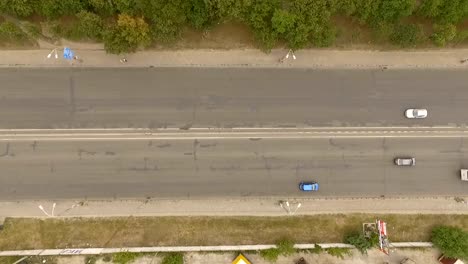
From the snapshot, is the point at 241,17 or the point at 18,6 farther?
the point at 241,17

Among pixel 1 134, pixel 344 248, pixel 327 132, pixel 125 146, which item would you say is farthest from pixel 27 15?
pixel 344 248

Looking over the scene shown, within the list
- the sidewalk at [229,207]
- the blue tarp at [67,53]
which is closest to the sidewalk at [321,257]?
the sidewalk at [229,207]

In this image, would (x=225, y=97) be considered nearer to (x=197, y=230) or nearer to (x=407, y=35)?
(x=197, y=230)

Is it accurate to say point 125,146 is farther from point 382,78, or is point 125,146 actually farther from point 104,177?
point 382,78

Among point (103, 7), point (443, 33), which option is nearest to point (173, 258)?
point (103, 7)

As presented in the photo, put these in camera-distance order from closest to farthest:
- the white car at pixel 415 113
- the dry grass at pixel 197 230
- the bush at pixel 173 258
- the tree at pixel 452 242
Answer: the bush at pixel 173 258 → the dry grass at pixel 197 230 → the tree at pixel 452 242 → the white car at pixel 415 113

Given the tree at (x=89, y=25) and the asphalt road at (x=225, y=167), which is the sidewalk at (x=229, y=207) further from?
the tree at (x=89, y=25)
